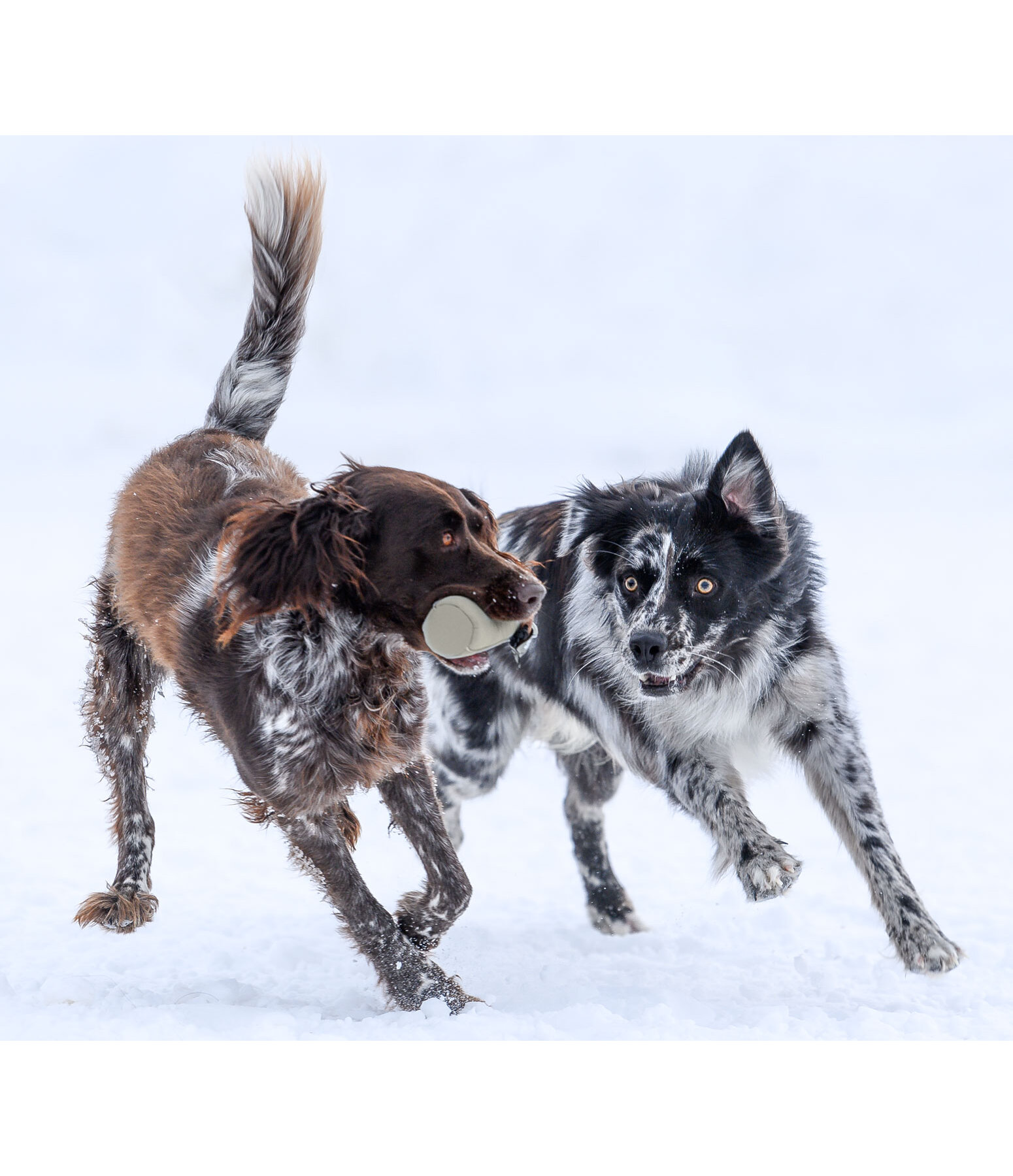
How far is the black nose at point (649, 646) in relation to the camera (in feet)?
13.2

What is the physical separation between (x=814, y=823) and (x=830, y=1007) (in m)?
3.35

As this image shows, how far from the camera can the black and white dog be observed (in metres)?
4.14

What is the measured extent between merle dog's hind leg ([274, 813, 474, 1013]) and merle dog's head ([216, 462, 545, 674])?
73 centimetres

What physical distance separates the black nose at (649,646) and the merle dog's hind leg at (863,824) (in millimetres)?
801

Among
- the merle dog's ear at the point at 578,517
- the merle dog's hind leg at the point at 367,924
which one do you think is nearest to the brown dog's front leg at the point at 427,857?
the merle dog's hind leg at the point at 367,924

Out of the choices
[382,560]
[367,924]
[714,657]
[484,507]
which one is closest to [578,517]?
[714,657]

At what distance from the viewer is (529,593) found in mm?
3324

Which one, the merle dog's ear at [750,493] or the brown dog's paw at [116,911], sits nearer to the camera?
the merle dog's ear at [750,493]

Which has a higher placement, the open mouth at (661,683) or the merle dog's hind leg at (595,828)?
the open mouth at (661,683)

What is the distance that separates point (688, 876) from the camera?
6.32 metres

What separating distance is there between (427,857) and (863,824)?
5.19ft

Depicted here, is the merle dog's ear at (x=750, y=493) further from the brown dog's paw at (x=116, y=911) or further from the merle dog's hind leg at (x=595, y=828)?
the brown dog's paw at (x=116, y=911)

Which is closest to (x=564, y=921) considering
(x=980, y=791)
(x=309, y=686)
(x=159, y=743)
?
(x=309, y=686)

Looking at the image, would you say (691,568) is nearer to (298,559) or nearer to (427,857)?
(427,857)
